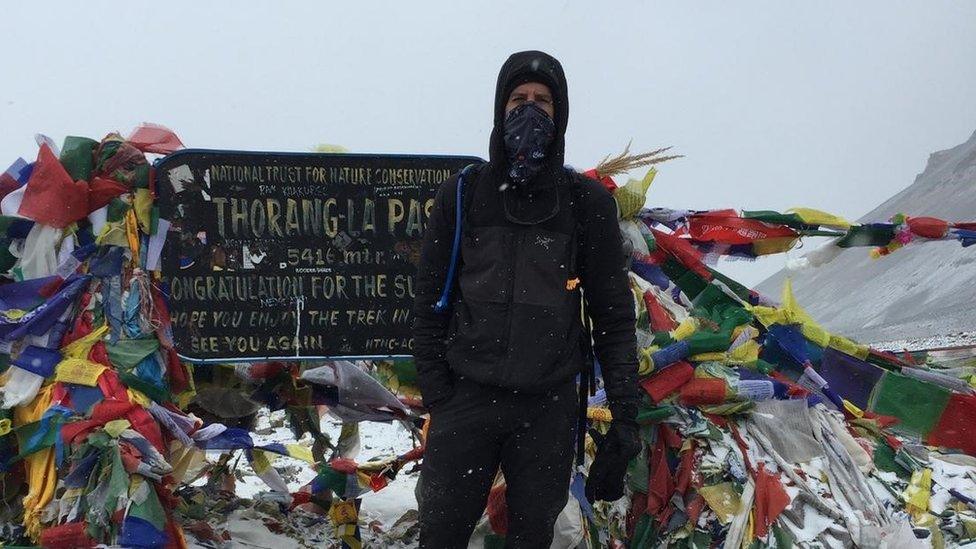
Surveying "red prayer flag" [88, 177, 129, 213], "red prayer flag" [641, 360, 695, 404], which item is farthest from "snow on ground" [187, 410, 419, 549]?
"red prayer flag" [641, 360, 695, 404]

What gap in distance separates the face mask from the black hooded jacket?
1.5 inches

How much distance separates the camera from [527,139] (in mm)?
2750

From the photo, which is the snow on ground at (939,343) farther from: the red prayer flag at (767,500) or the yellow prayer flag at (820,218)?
the red prayer flag at (767,500)

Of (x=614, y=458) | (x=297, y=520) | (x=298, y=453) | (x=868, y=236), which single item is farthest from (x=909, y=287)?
(x=614, y=458)

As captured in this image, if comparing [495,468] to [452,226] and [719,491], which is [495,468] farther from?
[719,491]

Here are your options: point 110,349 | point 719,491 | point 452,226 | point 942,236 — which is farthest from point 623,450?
point 942,236

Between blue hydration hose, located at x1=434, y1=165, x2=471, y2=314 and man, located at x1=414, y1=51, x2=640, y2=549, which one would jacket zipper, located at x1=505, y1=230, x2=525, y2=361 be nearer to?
man, located at x1=414, y1=51, x2=640, y2=549

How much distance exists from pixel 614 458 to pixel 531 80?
1.31 meters

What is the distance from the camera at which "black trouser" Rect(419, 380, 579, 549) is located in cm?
275

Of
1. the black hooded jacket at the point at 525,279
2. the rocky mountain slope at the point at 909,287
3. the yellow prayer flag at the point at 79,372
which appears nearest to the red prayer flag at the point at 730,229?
the black hooded jacket at the point at 525,279

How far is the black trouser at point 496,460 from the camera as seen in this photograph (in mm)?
2754

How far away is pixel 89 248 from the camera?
3908 millimetres

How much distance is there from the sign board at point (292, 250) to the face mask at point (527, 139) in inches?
54.8

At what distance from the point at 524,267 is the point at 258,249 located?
177cm
